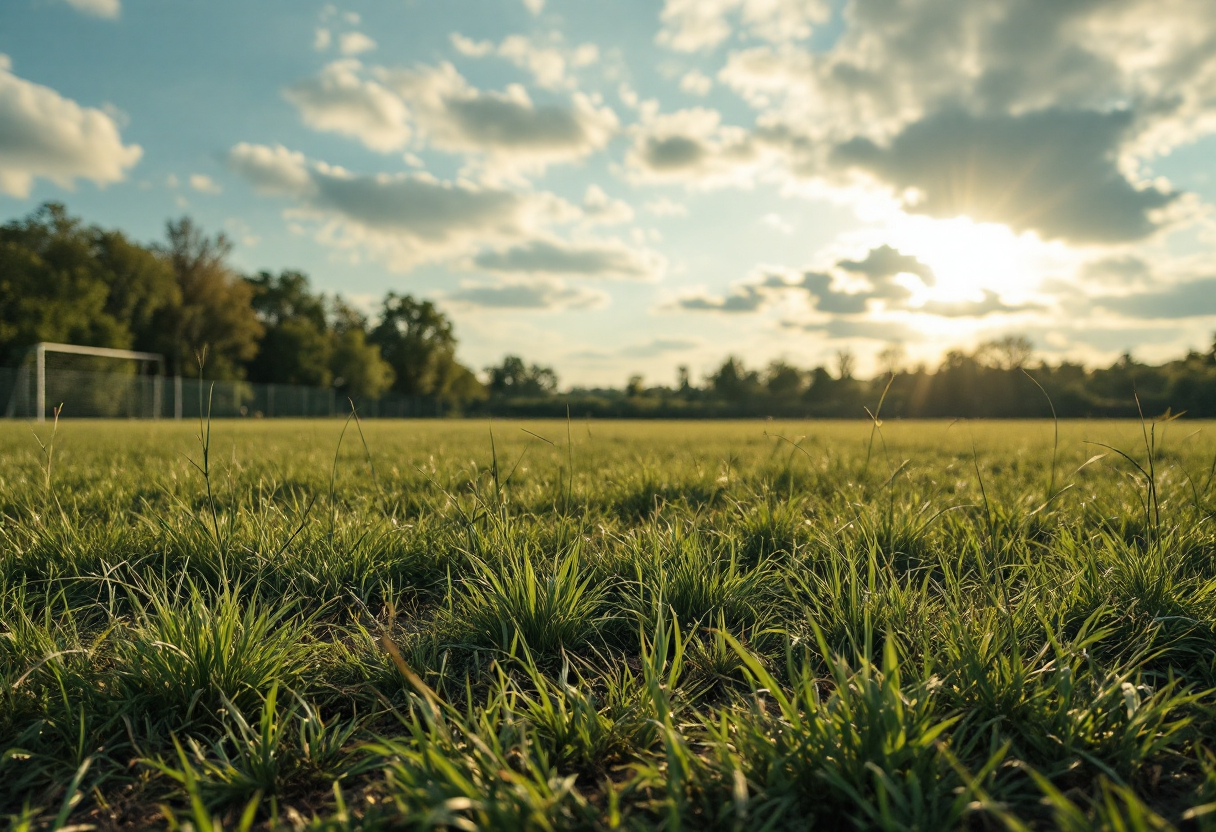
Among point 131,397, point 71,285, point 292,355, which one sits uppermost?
point 71,285

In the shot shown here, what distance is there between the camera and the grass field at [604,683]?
1159 millimetres

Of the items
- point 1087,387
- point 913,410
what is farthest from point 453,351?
point 1087,387

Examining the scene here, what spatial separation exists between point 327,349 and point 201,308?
1145 cm

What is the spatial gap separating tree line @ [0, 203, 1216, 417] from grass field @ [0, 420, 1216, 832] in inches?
978

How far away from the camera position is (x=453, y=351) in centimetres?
7269

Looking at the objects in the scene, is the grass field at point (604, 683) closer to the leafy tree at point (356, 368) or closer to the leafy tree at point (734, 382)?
the leafy tree at point (356, 368)

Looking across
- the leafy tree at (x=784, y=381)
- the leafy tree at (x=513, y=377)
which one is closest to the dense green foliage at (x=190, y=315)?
the leafy tree at (x=513, y=377)

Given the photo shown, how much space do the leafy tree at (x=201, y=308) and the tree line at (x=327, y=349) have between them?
0.08 metres

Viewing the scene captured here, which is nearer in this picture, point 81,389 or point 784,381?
point 81,389

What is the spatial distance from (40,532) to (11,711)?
5.00ft

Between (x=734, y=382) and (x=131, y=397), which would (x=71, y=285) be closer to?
(x=131, y=397)

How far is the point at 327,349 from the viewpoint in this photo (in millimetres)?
56125

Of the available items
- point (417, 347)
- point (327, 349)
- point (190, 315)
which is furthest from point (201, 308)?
point (417, 347)

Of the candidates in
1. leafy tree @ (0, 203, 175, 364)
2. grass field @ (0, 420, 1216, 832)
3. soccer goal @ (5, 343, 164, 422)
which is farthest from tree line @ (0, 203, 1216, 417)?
grass field @ (0, 420, 1216, 832)
